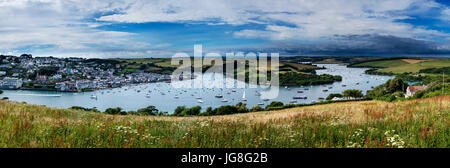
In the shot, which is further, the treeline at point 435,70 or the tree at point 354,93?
the treeline at point 435,70

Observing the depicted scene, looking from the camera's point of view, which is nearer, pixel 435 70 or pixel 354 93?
pixel 354 93

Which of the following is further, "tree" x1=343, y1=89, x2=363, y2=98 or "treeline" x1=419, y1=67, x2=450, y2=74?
"treeline" x1=419, y1=67, x2=450, y2=74

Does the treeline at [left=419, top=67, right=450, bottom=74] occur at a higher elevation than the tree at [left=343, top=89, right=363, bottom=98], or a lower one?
higher

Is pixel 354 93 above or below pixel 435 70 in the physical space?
below

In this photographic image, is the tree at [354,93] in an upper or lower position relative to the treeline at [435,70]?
lower
